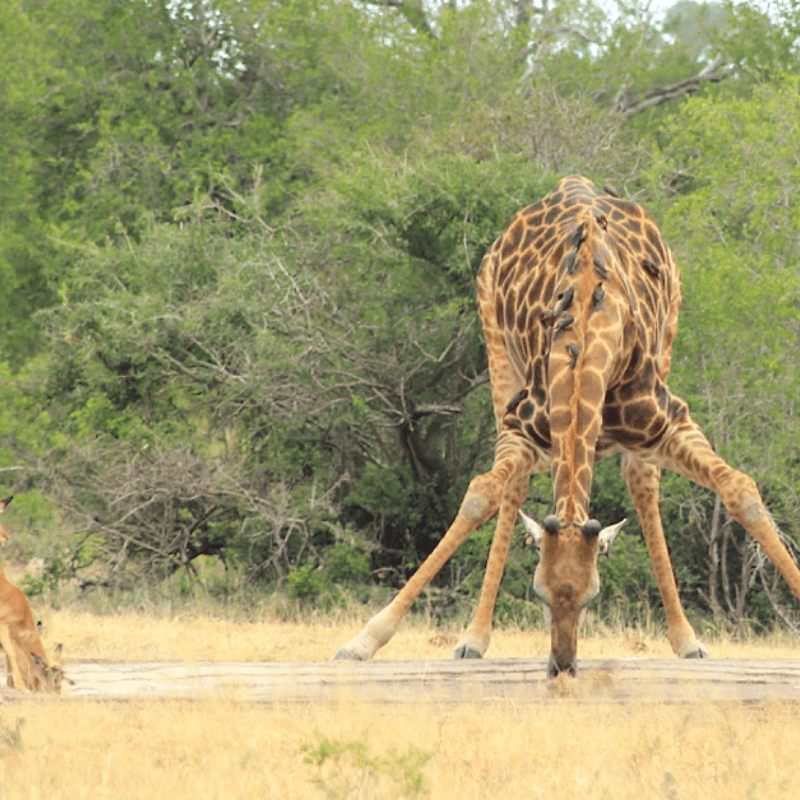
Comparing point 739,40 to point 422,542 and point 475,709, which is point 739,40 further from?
point 475,709

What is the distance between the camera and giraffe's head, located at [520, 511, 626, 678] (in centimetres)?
557

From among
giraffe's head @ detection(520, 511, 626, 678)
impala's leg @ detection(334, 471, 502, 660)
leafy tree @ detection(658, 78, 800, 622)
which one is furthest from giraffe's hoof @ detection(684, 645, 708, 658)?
leafy tree @ detection(658, 78, 800, 622)

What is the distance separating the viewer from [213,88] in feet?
63.5

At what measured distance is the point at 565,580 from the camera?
5.56 meters

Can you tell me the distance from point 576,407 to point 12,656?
3070mm

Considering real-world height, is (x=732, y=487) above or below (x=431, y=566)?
above

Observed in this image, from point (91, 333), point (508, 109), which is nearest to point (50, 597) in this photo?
point (91, 333)

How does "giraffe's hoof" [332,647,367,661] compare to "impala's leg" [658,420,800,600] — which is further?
"giraffe's hoof" [332,647,367,661]

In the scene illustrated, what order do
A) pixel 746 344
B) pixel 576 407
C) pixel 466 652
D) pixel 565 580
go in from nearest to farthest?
pixel 565 580
pixel 576 407
pixel 466 652
pixel 746 344

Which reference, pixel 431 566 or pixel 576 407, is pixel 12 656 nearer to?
pixel 431 566

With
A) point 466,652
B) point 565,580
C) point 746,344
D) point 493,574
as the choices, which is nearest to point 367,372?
point 746,344

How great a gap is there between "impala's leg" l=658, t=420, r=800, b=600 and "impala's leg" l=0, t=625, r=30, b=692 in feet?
12.7

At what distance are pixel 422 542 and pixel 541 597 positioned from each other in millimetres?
8019

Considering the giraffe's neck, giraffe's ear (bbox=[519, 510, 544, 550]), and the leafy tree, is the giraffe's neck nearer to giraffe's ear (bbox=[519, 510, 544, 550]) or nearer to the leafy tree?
giraffe's ear (bbox=[519, 510, 544, 550])
